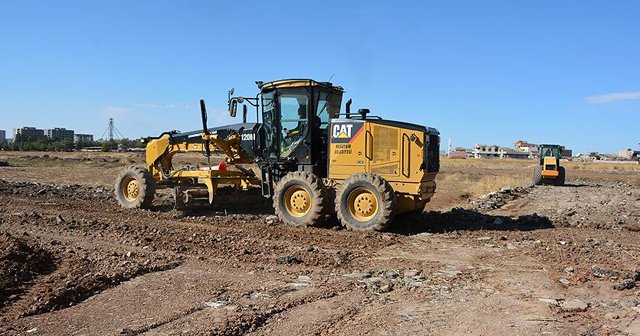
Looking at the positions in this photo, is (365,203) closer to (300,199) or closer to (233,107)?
(300,199)

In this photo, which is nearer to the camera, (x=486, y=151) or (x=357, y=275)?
(x=357, y=275)

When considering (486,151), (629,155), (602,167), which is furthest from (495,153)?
(602,167)

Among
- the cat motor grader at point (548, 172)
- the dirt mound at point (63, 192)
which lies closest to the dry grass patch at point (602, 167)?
the cat motor grader at point (548, 172)

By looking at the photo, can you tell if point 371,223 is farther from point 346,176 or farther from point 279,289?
point 279,289

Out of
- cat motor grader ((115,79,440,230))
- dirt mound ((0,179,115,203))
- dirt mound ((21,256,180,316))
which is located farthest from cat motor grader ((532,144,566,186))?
dirt mound ((21,256,180,316))

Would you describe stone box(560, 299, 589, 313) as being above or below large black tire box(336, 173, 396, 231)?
below

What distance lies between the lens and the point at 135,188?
14.5 metres

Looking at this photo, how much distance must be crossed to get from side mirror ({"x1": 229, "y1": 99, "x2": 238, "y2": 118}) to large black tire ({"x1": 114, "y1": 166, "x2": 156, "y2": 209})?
2.87m

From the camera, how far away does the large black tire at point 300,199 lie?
11.8 meters

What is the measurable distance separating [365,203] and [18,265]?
246 inches

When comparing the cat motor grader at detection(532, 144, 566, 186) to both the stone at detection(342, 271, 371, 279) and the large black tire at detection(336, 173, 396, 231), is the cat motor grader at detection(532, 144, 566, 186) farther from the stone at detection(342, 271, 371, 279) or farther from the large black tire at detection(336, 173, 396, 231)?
the stone at detection(342, 271, 371, 279)

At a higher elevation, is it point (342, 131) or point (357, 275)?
point (342, 131)

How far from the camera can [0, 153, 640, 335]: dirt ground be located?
558 cm

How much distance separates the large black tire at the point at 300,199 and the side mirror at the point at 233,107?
202 centimetres
